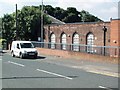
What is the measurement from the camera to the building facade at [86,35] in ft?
119

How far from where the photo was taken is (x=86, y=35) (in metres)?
45.7

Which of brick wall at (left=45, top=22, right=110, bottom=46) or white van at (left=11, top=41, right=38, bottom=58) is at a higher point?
brick wall at (left=45, top=22, right=110, bottom=46)

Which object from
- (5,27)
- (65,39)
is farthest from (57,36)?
(5,27)

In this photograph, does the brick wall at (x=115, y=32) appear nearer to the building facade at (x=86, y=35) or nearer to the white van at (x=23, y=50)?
the building facade at (x=86, y=35)

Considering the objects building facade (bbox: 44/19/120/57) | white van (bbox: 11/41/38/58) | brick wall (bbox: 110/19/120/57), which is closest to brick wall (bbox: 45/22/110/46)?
building facade (bbox: 44/19/120/57)

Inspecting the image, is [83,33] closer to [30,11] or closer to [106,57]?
[30,11]

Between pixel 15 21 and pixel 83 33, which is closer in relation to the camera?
pixel 83 33

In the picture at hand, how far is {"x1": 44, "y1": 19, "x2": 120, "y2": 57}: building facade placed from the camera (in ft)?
119

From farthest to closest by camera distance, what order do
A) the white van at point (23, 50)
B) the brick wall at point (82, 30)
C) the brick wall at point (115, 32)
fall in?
the brick wall at point (82, 30) → the brick wall at point (115, 32) → the white van at point (23, 50)

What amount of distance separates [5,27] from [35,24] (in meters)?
5.97

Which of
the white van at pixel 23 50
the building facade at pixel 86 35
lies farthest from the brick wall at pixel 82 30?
the white van at pixel 23 50

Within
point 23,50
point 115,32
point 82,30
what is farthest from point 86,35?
point 23,50

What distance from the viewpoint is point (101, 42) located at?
42.9 metres

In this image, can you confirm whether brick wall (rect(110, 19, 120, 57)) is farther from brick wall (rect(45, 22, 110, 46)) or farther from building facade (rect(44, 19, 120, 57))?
brick wall (rect(45, 22, 110, 46))
